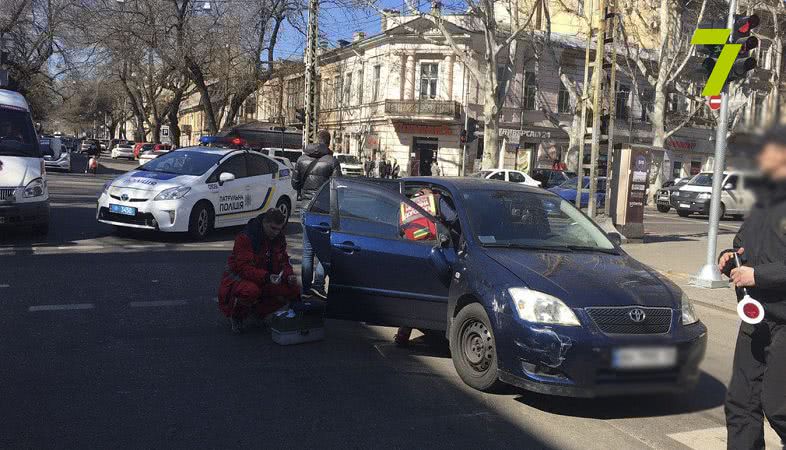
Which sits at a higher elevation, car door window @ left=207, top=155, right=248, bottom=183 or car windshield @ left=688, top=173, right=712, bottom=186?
car door window @ left=207, top=155, right=248, bottom=183

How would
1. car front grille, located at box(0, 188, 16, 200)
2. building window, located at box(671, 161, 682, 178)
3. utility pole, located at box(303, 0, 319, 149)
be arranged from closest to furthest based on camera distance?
car front grille, located at box(0, 188, 16, 200) → utility pole, located at box(303, 0, 319, 149) → building window, located at box(671, 161, 682, 178)

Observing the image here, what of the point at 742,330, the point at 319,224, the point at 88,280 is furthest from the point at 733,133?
the point at 88,280

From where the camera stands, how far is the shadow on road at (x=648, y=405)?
4.79 m

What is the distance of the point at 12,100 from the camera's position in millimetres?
12297

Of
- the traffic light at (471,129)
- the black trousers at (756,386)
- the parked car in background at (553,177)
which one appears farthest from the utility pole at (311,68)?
the black trousers at (756,386)

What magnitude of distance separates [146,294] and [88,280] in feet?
3.61

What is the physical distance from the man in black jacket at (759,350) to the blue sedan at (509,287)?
2.60 feet

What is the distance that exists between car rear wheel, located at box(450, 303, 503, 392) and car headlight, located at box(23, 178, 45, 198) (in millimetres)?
8344

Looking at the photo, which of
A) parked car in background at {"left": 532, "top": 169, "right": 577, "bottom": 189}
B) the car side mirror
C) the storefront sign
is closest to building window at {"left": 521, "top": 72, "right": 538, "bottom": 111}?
the storefront sign

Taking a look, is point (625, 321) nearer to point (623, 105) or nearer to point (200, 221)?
point (200, 221)

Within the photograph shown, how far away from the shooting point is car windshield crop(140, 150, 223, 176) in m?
12.9

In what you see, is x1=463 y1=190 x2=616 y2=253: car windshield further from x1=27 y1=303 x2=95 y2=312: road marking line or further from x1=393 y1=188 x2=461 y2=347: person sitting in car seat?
x1=27 y1=303 x2=95 y2=312: road marking line

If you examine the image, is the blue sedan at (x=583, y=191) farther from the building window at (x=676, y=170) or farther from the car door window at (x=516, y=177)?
the building window at (x=676, y=170)

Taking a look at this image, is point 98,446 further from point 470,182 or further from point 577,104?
point 577,104
